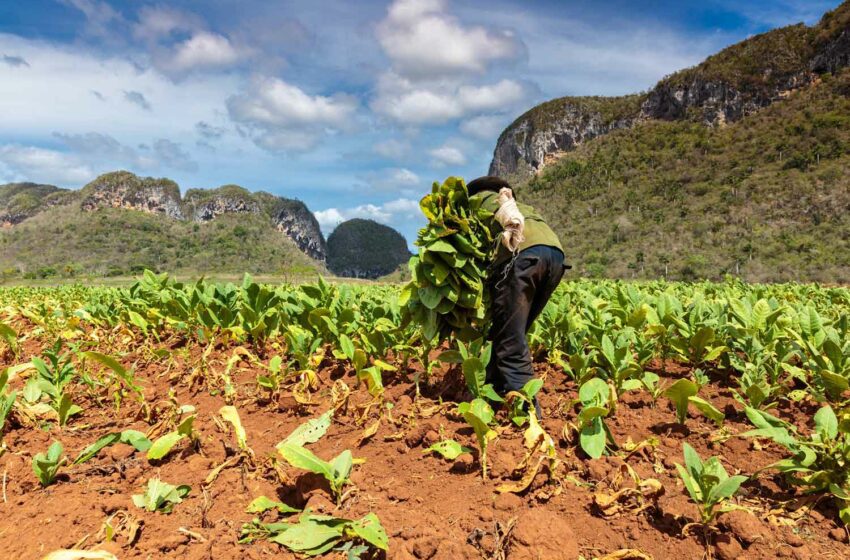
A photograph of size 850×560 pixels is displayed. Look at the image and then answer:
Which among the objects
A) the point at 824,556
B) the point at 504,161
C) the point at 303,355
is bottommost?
the point at 824,556

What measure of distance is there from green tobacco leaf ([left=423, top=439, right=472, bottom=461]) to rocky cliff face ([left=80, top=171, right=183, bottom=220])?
576 ft

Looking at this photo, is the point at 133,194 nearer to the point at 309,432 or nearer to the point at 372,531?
the point at 309,432

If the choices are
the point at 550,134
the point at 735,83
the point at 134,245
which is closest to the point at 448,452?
the point at 735,83

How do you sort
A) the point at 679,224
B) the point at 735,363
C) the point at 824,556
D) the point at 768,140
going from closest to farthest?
the point at 824,556 → the point at 735,363 → the point at 679,224 → the point at 768,140

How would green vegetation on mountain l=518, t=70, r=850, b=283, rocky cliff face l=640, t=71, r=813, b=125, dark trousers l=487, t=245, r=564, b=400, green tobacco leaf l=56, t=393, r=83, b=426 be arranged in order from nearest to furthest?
1. green tobacco leaf l=56, t=393, r=83, b=426
2. dark trousers l=487, t=245, r=564, b=400
3. green vegetation on mountain l=518, t=70, r=850, b=283
4. rocky cliff face l=640, t=71, r=813, b=125

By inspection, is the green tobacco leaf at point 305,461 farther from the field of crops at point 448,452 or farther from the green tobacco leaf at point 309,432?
the green tobacco leaf at point 309,432

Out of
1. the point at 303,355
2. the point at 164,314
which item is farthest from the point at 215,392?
the point at 164,314

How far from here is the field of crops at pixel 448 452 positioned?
1796 millimetres

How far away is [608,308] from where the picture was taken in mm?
4582

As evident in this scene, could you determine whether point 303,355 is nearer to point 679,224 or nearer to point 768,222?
point 768,222

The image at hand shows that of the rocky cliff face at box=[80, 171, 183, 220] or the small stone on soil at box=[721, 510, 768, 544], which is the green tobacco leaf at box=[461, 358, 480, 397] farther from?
the rocky cliff face at box=[80, 171, 183, 220]

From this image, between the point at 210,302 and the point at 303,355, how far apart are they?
5.75 ft

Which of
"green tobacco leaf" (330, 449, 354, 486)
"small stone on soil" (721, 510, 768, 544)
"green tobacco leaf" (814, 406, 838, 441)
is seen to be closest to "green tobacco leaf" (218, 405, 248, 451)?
"green tobacco leaf" (330, 449, 354, 486)

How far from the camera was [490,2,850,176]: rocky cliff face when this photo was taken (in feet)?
262
